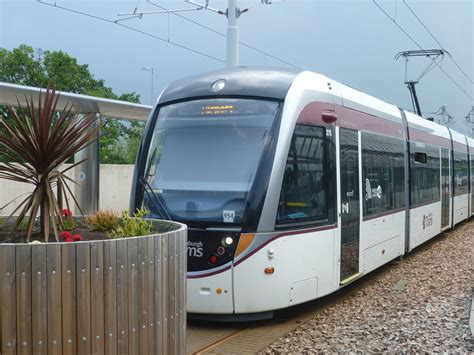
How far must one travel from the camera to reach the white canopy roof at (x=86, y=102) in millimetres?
10562

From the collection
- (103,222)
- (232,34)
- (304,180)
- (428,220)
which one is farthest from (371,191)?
(232,34)

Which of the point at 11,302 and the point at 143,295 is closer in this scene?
the point at 11,302

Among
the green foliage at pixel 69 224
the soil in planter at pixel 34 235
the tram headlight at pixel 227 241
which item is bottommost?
the tram headlight at pixel 227 241

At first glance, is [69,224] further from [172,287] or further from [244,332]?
[244,332]

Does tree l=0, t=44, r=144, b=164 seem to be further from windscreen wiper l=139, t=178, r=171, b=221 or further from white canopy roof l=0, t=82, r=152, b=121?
windscreen wiper l=139, t=178, r=171, b=221

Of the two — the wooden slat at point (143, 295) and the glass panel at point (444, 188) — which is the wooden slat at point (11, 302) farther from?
the glass panel at point (444, 188)

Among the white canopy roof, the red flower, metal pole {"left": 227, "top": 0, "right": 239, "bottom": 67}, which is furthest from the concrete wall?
the red flower

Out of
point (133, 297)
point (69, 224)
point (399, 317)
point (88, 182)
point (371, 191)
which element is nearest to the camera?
point (133, 297)

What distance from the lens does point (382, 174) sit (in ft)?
34.1

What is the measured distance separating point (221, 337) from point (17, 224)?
3.23 m

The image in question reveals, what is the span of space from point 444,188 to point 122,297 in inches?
558

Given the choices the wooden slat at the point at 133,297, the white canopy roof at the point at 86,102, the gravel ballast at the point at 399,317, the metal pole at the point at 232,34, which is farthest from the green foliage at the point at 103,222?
the metal pole at the point at 232,34

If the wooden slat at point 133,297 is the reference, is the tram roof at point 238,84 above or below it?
above

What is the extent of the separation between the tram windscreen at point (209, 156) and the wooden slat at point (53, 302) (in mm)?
3560
